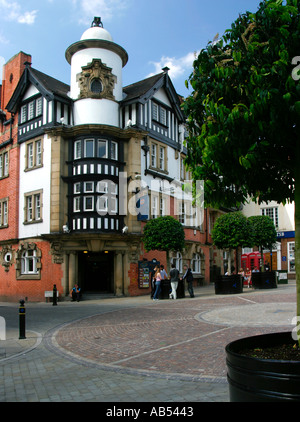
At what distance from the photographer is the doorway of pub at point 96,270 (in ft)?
85.2

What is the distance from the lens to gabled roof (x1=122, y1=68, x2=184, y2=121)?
1019 inches

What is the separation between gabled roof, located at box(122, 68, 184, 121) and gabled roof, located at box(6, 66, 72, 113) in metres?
4.03

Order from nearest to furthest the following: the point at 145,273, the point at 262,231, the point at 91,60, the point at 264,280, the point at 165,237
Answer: the point at 165,237
the point at 264,280
the point at 145,273
the point at 91,60
the point at 262,231

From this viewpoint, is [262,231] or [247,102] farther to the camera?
[262,231]

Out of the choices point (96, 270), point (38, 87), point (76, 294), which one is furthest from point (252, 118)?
point (38, 87)

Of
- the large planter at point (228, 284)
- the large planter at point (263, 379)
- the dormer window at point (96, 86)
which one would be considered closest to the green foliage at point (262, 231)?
the large planter at point (228, 284)

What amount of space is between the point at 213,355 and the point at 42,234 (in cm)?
1819

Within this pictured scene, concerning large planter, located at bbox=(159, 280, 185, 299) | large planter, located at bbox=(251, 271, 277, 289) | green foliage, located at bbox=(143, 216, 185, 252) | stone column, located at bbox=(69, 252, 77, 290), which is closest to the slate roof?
green foliage, located at bbox=(143, 216, 185, 252)

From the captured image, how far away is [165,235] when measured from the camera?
2127 centimetres

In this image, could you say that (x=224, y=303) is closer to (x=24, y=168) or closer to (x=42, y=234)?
(x=42, y=234)

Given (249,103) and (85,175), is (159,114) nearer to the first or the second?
(85,175)

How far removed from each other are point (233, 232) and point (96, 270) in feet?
29.6

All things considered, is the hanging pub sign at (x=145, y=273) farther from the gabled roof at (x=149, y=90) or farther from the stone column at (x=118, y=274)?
the gabled roof at (x=149, y=90)

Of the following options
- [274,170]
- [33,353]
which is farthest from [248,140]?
[33,353]
